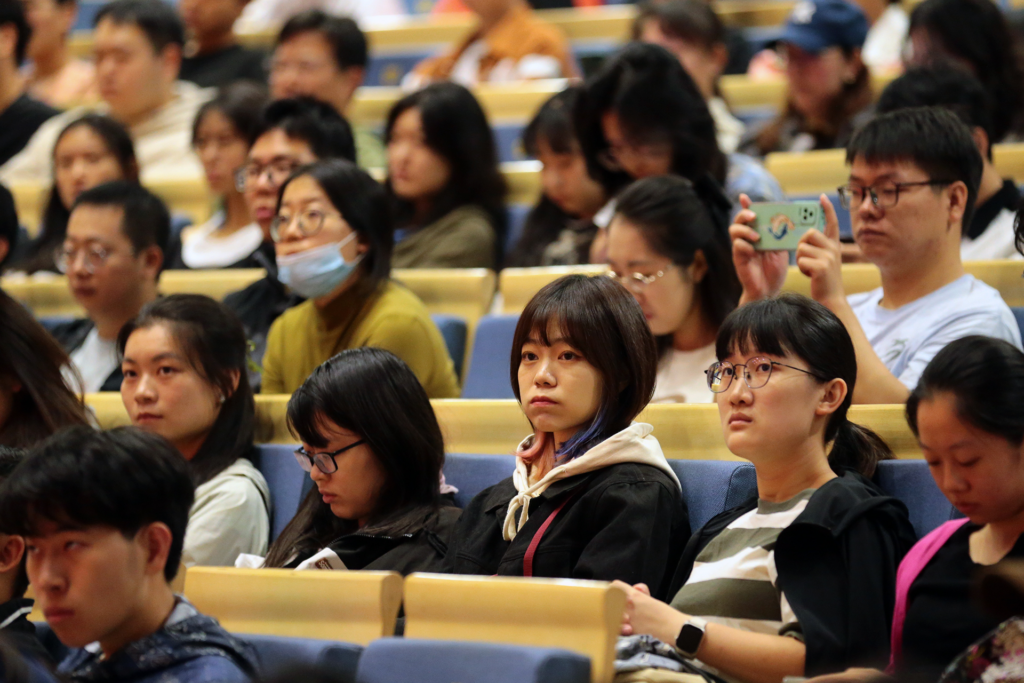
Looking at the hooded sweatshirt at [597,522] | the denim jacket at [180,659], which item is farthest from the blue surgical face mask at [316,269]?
the denim jacket at [180,659]

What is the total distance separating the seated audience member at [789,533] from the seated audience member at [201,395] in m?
0.92

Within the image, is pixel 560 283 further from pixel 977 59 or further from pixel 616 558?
pixel 977 59

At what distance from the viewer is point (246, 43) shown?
19.0ft

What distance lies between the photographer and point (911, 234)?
243 cm

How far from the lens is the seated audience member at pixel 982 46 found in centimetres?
351

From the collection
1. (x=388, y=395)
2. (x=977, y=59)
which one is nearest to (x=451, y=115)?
(x=977, y=59)

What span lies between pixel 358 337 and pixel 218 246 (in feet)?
4.14

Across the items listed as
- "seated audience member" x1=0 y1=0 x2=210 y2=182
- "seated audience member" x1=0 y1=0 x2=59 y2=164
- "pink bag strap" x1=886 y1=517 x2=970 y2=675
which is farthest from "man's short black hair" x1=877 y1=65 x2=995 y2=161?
"seated audience member" x1=0 y1=0 x2=59 y2=164

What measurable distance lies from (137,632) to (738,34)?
4179 mm

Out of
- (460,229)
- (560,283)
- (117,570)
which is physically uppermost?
(560,283)

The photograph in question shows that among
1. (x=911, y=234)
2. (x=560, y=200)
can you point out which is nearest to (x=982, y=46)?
(x=560, y=200)

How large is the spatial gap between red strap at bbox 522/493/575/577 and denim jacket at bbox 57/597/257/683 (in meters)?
0.46

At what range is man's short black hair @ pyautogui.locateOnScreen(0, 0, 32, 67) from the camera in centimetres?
482

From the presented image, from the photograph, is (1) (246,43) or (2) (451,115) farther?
(1) (246,43)
